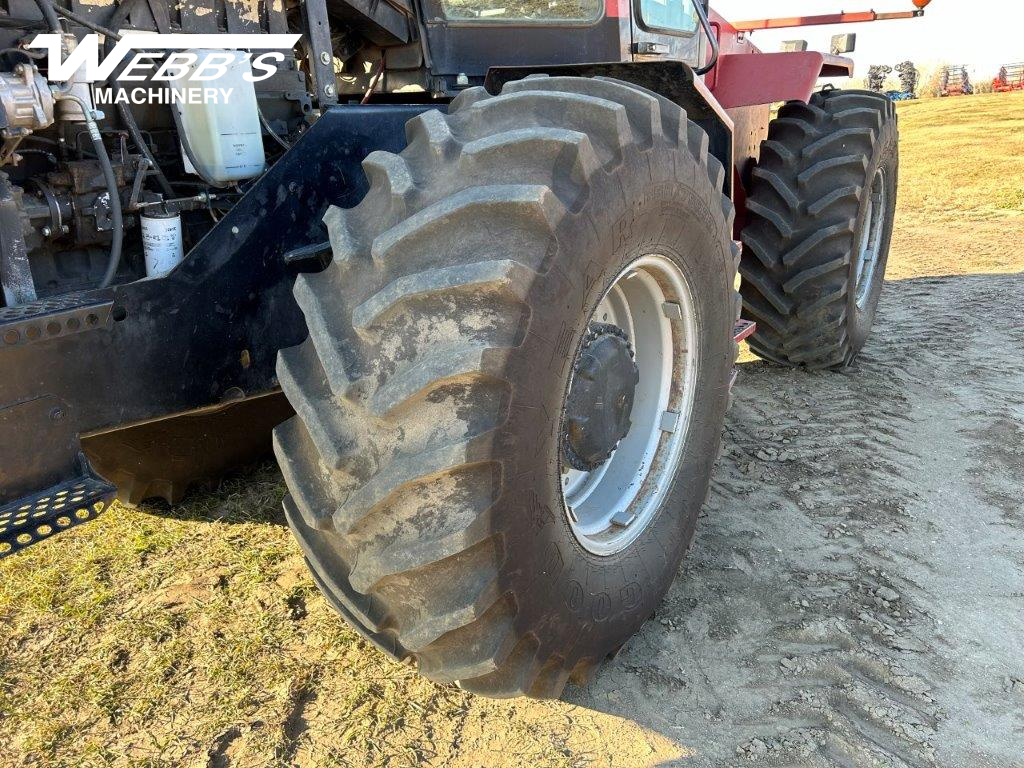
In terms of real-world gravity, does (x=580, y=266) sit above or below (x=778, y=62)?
below

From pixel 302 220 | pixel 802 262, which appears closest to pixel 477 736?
pixel 302 220

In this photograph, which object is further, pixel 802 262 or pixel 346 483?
pixel 802 262

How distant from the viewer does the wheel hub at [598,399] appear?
89.0 inches


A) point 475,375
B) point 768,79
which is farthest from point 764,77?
point 475,375

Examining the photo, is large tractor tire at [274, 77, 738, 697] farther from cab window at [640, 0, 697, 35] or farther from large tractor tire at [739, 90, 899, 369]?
large tractor tire at [739, 90, 899, 369]

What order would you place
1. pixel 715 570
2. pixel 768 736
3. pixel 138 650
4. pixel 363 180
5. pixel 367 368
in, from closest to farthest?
pixel 367 368, pixel 768 736, pixel 363 180, pixel 138 650, pixel 715 570

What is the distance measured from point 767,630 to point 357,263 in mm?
1691

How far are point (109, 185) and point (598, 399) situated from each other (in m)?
1.32

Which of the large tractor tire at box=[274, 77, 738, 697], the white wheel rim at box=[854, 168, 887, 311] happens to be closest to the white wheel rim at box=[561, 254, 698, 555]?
the large tractor tire at box=[274, 77, 738, 697]

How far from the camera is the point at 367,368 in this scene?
172 cm

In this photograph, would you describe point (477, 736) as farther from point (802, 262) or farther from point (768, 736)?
point (802, 262)

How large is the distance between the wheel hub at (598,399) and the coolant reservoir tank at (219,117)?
1.07m

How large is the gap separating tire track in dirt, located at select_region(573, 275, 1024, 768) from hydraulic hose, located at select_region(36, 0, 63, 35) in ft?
6.95

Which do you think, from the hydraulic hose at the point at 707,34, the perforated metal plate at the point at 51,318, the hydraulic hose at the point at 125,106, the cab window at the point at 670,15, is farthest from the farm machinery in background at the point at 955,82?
the perforated metal plate at the point at 51,318
